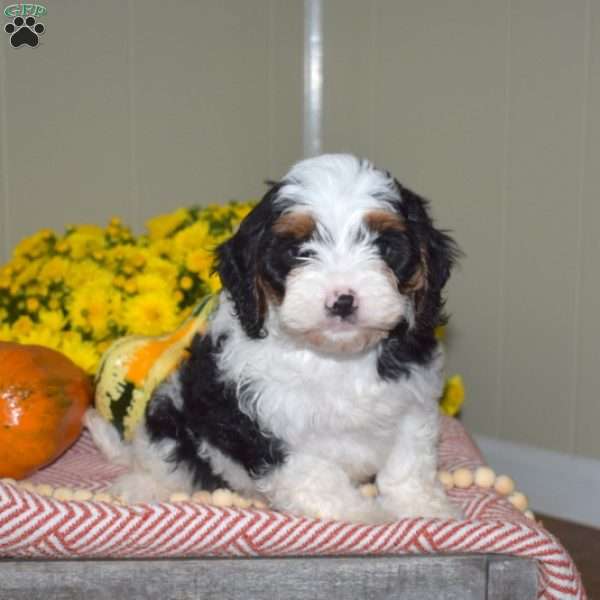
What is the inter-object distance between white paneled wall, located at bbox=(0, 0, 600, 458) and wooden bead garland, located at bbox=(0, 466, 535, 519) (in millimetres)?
1688

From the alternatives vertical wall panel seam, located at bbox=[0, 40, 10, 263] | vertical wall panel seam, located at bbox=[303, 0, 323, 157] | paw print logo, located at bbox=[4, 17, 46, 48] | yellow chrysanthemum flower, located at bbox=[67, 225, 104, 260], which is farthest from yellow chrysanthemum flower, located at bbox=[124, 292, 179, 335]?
vertical wall panel seam, located at bbox=[303, 0, 323, 157]

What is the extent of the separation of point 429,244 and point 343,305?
42 centimetres

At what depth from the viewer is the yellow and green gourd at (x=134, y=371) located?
3723mm

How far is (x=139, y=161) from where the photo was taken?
5.38 m

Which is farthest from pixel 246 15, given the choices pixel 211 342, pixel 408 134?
pixel 211 342

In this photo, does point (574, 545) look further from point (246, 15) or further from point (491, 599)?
point (246, 15)

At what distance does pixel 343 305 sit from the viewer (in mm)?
2725

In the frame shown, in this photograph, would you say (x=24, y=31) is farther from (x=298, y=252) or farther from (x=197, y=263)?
(x=298, y=252)

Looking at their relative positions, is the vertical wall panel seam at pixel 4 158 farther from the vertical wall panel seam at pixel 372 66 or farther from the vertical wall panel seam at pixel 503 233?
the vertical wall panel seam at pixel 503 233

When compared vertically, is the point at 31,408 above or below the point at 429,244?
below

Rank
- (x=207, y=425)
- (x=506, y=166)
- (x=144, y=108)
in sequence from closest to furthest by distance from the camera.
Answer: (x=207, y=425)
(x=506, y=166)
(x=144, y=108)

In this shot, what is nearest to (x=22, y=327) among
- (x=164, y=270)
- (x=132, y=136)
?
(x=164, y=270)

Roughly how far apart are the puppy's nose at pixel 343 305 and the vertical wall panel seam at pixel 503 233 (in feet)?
8.88

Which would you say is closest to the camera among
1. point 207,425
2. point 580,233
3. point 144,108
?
point 207,425
